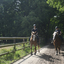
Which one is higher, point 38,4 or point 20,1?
point 20,1

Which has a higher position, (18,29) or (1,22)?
(1,22)

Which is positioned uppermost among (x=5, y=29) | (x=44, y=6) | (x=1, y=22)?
(x=44, y=6)

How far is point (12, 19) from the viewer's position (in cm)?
2698

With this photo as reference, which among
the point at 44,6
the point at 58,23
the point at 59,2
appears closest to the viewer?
the point at 59,2

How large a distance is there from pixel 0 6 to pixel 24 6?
689 cm

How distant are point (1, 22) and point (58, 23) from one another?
52.3ft

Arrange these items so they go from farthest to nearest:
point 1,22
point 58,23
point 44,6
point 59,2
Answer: point 1,22 < point 44,6 < point 58,23 < point 59,2

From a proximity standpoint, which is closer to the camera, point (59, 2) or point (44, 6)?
point (59, 2)

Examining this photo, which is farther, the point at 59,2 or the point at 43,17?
the point at 43,17

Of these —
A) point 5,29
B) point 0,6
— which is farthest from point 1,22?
point 0,6

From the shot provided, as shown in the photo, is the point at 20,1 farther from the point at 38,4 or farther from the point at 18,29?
the point at 18,29

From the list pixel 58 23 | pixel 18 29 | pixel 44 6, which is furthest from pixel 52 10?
pixel 18 29

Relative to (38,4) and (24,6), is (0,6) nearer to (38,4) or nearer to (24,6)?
(24,6)

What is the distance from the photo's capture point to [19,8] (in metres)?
27.9
